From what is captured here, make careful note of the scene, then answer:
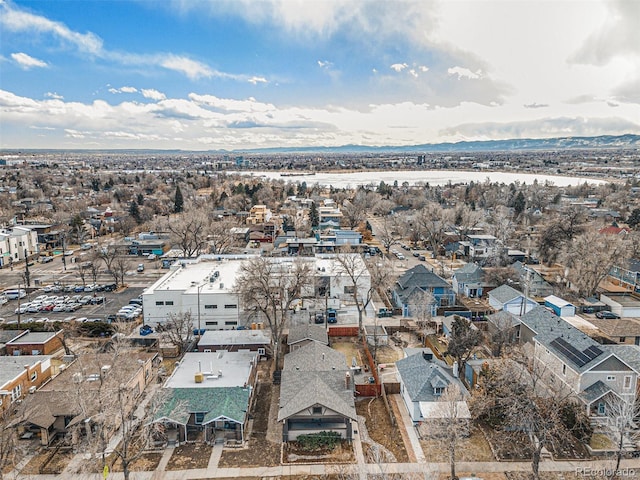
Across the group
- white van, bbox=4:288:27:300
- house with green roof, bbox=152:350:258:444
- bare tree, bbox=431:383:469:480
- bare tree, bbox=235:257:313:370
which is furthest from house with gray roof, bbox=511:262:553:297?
white van, bbox=4:288:27:300

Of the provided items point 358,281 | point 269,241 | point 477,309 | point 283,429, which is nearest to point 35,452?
point 283,429

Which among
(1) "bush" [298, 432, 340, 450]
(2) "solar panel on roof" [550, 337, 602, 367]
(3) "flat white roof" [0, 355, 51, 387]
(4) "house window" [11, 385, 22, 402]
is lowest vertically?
(1) "bush" [298, 432, 340, 450]

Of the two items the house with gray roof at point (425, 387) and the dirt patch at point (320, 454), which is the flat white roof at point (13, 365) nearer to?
the dirt patch at point (320, 454)

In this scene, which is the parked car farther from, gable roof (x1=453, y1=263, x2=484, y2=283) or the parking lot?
gable roof (x1=453, y1=263, x2=484, y2=283)

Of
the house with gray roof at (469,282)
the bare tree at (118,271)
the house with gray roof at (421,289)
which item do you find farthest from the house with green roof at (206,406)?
the house with gray roof at (469,282)

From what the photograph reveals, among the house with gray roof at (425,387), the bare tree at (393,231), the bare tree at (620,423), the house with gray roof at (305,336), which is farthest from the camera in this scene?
the bare tree at (393,231)

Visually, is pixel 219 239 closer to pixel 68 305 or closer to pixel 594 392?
pixel 68 305
